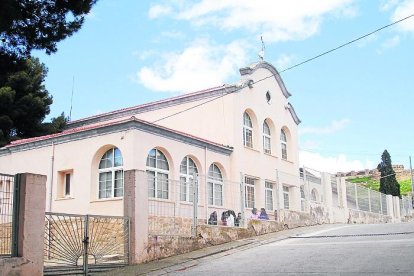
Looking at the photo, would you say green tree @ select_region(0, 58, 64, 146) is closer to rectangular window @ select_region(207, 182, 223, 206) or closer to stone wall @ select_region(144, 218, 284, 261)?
rectangular window @ select_region(207, 182, 223, 206)

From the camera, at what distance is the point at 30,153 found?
875 inches

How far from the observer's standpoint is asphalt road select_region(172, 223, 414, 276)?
11.7m

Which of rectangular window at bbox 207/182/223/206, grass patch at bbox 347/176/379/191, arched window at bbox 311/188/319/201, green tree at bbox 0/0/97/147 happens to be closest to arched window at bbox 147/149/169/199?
rectangular window at bbox 207/182/223/206

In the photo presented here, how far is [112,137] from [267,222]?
718 cm

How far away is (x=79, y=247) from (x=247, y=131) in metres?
15.0

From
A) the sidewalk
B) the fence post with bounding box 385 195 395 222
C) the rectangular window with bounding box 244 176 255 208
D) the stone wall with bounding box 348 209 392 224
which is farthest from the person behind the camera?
the fence post with bounding box 385 195 395 222

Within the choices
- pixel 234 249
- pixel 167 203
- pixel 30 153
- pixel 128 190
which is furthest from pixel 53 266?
pixel 30 153

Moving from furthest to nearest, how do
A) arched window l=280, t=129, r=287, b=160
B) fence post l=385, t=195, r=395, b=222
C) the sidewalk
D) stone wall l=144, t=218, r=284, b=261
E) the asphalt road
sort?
fence post l=385, t=195, r=395, b=222 < arched window l=280, t=129, r=287, b=160 < stone wall l=144, t=218, r=284, b=261 < the sidewalk < the asphalt road

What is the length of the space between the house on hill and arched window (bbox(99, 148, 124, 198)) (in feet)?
0.12

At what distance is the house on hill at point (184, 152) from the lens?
19672mm

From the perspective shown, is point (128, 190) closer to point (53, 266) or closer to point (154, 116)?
point (53, 266)

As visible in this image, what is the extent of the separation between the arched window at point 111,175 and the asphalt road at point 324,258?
19.0ft

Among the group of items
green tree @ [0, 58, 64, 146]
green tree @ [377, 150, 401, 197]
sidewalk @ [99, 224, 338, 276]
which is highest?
green tree @ [0, 58, 64, 146]

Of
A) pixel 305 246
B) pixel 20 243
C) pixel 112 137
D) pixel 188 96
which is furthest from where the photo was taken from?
pixel 188 96
